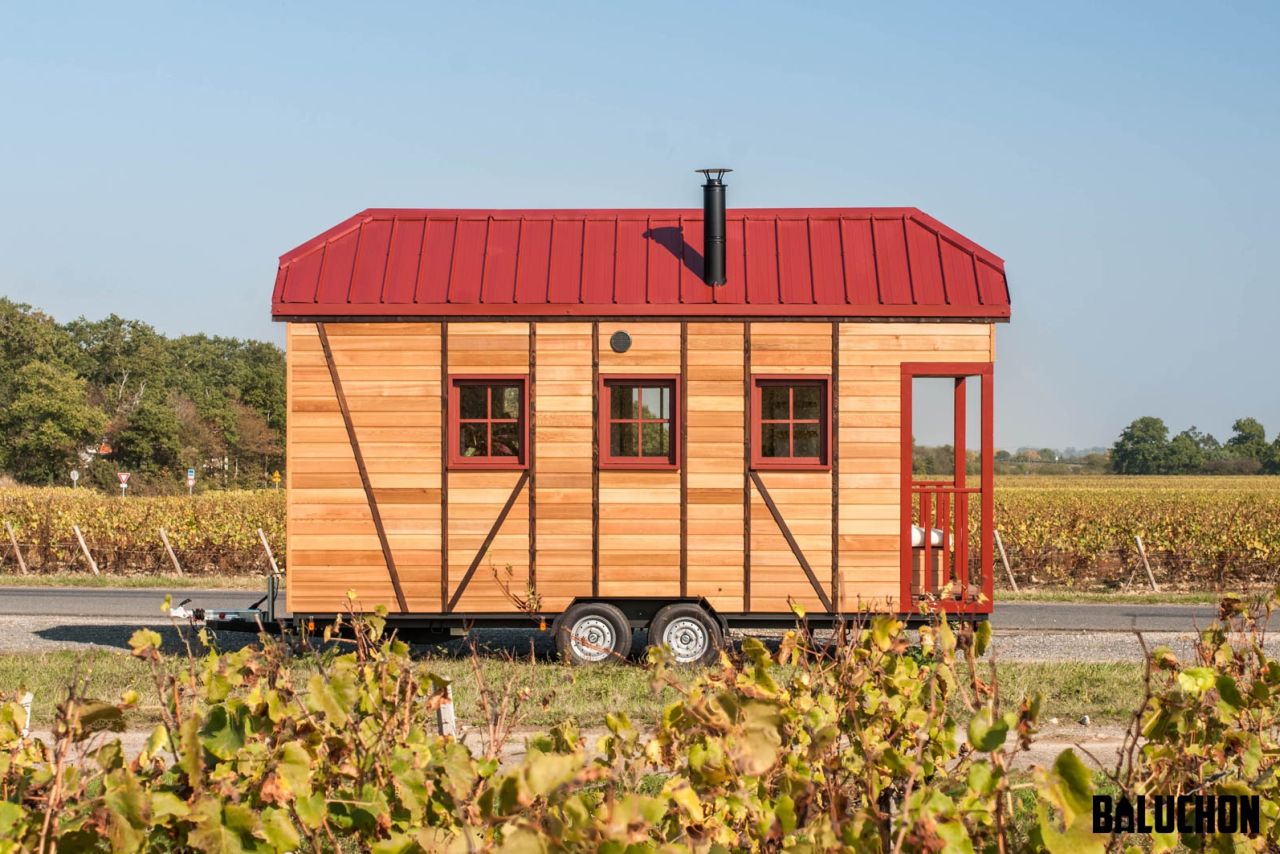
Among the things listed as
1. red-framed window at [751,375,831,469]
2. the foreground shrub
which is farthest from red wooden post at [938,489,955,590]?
the foreground shrub

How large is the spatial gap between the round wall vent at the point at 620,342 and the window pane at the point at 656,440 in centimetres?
79

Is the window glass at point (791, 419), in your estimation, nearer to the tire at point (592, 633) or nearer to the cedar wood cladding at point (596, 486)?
the cedar wood cladding at point (596, 486)

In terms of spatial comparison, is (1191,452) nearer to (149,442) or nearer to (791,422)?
(149,442)

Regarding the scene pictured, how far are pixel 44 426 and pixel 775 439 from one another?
248ft

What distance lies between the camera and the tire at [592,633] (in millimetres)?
11891

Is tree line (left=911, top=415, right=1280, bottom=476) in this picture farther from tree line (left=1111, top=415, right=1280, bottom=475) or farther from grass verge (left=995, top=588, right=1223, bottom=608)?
grass verge (left=995, top=588, right=1223, bottom=608)

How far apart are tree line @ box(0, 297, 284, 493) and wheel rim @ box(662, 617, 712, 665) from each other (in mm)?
53417

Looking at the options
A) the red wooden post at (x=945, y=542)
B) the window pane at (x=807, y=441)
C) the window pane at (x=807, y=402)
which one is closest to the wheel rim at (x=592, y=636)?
the window pane at (x=807, y=441)

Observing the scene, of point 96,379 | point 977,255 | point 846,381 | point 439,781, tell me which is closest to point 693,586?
point 846,381

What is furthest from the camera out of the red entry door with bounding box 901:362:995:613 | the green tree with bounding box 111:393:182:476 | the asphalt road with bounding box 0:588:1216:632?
the green tree with bounding box 111:393:182:476

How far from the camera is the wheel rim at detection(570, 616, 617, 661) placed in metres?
12.0

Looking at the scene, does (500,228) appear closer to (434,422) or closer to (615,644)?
(434,422)

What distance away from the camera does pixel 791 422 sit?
39.9ft

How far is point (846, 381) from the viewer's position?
12000 mm
